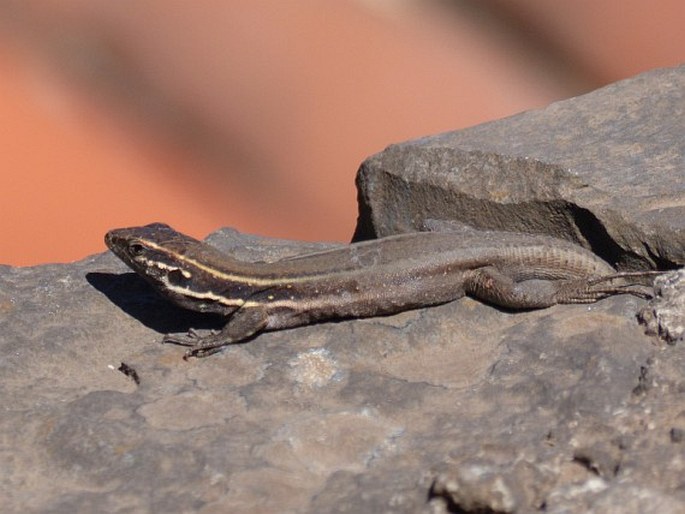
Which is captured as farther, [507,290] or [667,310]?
[507,290]

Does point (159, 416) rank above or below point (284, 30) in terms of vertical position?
below

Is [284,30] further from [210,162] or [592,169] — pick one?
[592,169]

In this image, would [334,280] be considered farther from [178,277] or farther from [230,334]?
[178,277]

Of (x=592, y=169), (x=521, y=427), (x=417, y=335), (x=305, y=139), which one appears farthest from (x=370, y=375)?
(x=305, y=139)

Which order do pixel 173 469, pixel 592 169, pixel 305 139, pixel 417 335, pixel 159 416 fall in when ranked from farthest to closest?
pixel 305 139
pixel 592 169
pixel 417 335
pixel 159 416
pixel 173 469

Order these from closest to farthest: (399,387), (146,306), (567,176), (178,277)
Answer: (399,387) < (178,277) < (146,306) < (567,176)

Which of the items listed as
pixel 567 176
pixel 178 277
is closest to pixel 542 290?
pixel 567 176
